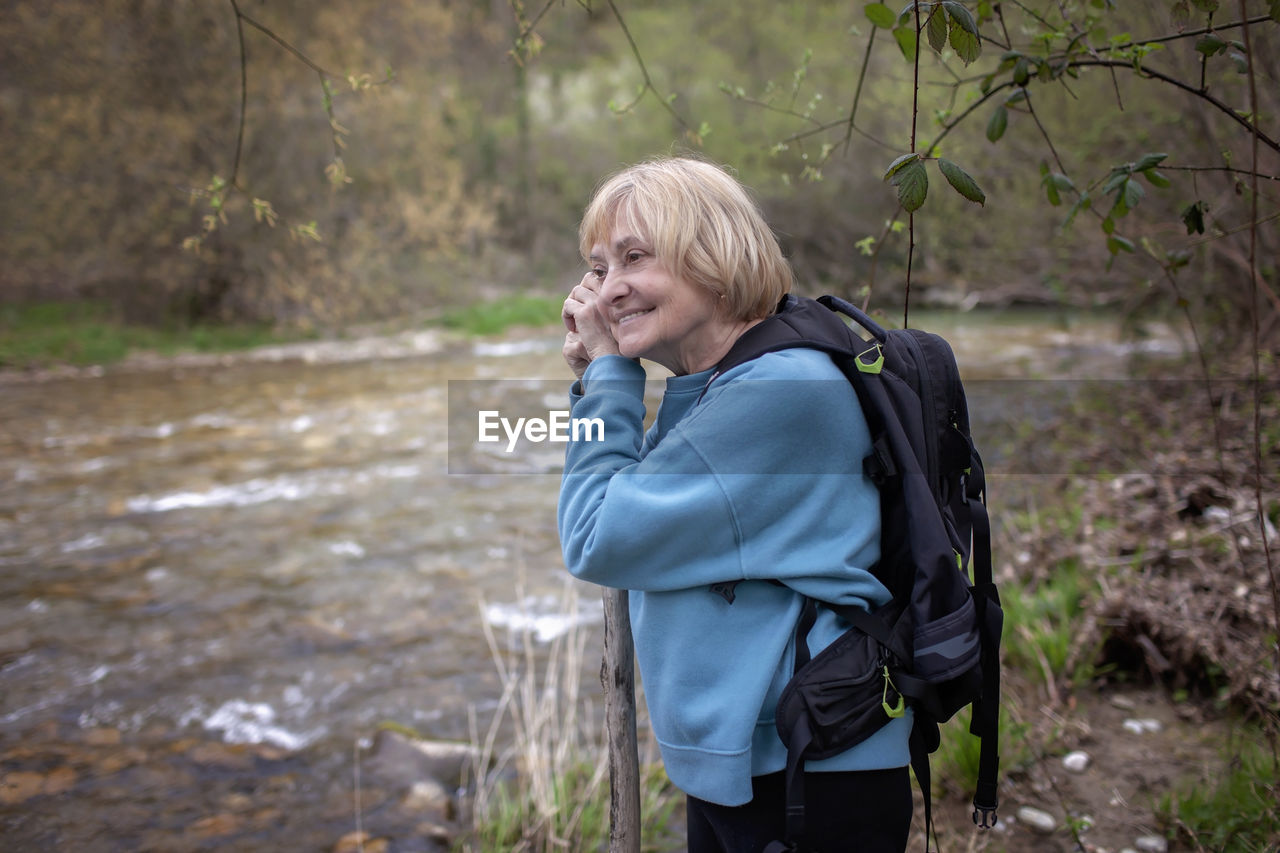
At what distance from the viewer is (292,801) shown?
151 inches

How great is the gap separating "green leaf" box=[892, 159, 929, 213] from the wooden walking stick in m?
1.06

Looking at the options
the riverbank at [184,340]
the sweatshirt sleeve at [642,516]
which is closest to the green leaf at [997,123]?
the sweatshirt sleeve at [642,516]

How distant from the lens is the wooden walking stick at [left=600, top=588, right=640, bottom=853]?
214 centimetres

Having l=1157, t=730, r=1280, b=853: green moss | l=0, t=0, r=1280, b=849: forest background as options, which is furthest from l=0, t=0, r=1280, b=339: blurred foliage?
l=1157, t=730, r=1280, b=853: green moss

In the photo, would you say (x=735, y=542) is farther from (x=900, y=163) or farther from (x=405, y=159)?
(x=405, y=159)

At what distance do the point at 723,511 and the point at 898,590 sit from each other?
16.3 inches

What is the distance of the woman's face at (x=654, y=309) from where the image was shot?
178 centimetres

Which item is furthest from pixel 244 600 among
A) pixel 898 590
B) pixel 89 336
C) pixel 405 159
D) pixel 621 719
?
pixel 405 159

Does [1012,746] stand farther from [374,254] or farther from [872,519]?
[374,254]

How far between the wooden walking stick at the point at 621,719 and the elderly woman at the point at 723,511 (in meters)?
0.33

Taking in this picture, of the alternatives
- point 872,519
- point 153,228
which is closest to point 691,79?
point 153,228

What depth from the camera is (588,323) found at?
1.87 metres

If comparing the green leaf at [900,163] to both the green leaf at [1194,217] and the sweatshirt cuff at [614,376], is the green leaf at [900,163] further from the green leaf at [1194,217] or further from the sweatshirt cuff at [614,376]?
the green leaf at [1194,217]

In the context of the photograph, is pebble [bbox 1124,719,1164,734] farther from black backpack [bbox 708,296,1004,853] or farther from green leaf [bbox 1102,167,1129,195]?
green leaf [bbox 1102,167,1129,195]
